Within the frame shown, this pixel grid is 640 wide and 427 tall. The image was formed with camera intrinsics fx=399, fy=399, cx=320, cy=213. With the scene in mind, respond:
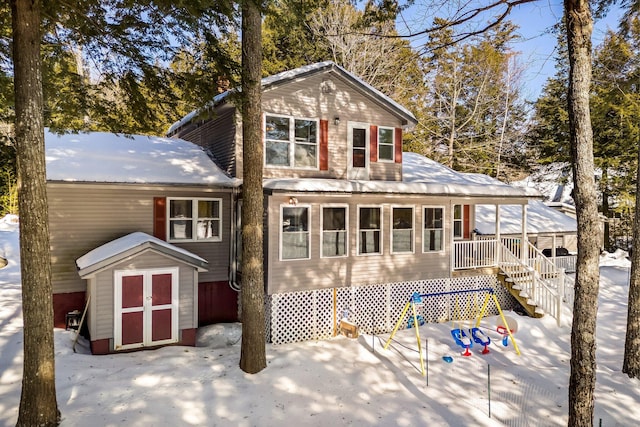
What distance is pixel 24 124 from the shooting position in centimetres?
532

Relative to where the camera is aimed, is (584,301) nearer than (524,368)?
Yes

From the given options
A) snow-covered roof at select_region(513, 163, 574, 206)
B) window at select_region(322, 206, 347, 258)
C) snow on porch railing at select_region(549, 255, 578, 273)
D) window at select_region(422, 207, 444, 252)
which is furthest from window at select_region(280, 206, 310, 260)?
snow-covered roof at select_region(513, 163, 574, 206)

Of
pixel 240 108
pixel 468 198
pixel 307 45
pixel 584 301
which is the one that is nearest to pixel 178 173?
pixel 240 108

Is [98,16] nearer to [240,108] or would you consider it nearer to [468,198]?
[240,108]

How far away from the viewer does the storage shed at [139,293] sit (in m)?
8.93

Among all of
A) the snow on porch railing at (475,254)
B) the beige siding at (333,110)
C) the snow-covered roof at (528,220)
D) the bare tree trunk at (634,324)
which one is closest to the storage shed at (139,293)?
the beige siding at (333,110)

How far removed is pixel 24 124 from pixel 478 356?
1005 cm

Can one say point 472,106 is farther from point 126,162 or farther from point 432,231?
point 126,162

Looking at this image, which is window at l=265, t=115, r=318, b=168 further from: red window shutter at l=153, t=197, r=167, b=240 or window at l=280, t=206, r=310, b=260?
red window shutter at l=153, t=197, r=167, b=240

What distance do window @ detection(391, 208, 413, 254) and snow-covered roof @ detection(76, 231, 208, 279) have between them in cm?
562

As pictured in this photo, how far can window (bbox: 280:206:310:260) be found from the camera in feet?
34.5

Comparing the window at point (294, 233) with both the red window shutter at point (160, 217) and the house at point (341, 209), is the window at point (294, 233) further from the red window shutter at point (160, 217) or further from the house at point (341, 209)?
the red window shutter at point (160, 217)

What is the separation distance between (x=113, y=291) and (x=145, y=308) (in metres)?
0.81

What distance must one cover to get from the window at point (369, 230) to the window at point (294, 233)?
5.59ft
